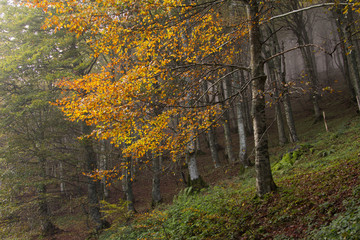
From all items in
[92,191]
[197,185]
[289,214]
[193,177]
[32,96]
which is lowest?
[197,185]

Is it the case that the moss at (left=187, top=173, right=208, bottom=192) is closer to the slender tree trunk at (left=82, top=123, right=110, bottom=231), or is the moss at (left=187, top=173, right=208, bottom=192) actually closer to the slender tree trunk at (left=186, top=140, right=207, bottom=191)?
the slender tree trunk at (left=186, top=140, right=207, bottom=191)

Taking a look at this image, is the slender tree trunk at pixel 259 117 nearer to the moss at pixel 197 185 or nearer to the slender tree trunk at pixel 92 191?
the moss at pixel 197 185

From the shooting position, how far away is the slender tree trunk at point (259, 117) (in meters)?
6.49

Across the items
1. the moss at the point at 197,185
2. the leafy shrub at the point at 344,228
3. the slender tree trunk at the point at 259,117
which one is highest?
the slender tree trunk at the point at 259,117

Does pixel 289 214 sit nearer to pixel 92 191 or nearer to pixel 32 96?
pixel 92 191

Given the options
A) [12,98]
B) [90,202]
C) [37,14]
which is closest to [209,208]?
[90,202]

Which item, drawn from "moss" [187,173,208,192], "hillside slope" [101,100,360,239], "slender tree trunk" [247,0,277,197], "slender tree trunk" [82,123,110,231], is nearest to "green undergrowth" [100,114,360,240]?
"hillside slope" [101,100,360,239]

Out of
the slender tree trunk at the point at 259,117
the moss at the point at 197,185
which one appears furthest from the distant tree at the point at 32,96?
the slender tree trunk at the point at 259,117

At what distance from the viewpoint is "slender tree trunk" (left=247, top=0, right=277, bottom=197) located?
649 centimetres

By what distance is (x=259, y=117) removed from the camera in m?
6.57

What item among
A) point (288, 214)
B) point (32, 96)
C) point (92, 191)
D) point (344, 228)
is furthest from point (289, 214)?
point (32, 96)

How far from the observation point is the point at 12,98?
531 inches

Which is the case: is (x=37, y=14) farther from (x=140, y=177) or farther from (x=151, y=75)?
(x=140, y=177)

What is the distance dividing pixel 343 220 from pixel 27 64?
1551cm
